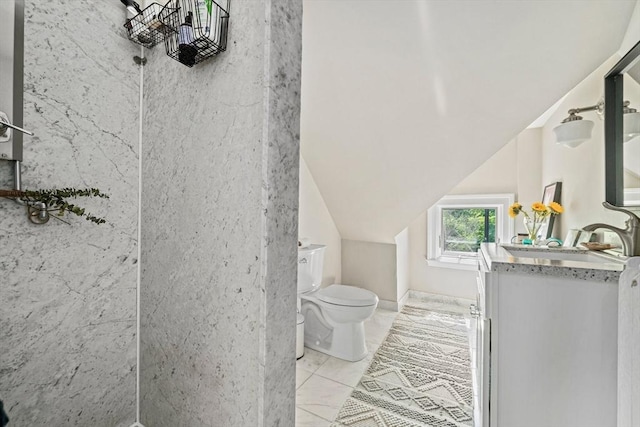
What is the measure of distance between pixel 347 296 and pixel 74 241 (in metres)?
1.97

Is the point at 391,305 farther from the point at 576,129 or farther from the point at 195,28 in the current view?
the point at 195,28

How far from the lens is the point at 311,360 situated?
2141 millimetres

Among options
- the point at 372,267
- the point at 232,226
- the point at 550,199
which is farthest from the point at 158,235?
the point at 550,199

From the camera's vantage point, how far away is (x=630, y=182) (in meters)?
1.29

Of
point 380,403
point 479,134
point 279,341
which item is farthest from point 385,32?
point 380,403

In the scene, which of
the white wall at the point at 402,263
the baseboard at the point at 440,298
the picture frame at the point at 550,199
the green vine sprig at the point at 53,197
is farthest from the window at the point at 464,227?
the green vine sprig at the point at 53,197

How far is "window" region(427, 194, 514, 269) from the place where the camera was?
10.5 ft

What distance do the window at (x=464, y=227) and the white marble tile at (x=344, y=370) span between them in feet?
6.16

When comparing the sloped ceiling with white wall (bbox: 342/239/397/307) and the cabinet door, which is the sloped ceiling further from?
the cabinet door

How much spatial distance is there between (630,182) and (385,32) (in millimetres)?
1410

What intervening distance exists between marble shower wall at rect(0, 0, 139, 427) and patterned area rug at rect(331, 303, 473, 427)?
1.22 meters

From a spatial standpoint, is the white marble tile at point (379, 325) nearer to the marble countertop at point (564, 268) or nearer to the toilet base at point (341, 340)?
the toilet base at point (341, 340)

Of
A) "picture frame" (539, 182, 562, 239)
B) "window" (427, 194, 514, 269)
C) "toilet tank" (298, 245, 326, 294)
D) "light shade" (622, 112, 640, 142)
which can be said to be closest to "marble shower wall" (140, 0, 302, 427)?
"toilet tank" (298, 245, 326, 294)

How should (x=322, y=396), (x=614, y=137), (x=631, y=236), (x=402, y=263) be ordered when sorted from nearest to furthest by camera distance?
(x=631, y=236)
(x=614, y=137)
(x=322, y=396)
(x=402, y=263)
